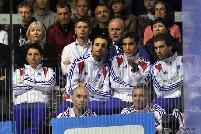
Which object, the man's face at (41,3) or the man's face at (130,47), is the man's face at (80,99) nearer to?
the man's face at (130,47)

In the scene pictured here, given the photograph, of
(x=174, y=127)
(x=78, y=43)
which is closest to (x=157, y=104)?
(x=174, y=127)

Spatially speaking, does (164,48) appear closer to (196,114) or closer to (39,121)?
(196,114)

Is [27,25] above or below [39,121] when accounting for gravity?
above

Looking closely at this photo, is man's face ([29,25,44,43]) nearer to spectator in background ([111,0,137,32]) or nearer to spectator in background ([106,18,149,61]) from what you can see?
spectator in background ([106,18,149,61])

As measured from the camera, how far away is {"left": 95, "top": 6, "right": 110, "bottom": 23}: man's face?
7.99 meters

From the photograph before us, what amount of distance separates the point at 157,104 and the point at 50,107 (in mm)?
1107

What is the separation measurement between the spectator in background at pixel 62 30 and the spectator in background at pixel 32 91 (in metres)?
0.26

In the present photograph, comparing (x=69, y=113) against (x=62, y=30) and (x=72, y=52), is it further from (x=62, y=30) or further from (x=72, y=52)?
(x=62, y=30)

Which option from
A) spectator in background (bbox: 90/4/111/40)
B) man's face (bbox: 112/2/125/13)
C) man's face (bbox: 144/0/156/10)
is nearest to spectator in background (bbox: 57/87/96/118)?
spectator in background (bbox: 90/4/111/40)

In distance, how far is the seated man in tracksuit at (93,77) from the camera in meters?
7.62

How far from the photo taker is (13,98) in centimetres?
754

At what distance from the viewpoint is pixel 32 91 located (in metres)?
7.57

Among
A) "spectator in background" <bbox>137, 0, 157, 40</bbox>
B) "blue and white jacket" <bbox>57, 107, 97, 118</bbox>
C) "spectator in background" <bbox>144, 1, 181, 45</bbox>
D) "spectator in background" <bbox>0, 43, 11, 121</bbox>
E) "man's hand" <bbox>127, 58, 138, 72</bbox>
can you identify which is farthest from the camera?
"spectator in background" <bbox>137, 0, 157, 40</bbox>

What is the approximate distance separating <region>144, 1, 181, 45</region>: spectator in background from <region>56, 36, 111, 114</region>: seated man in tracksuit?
1.73 ft
